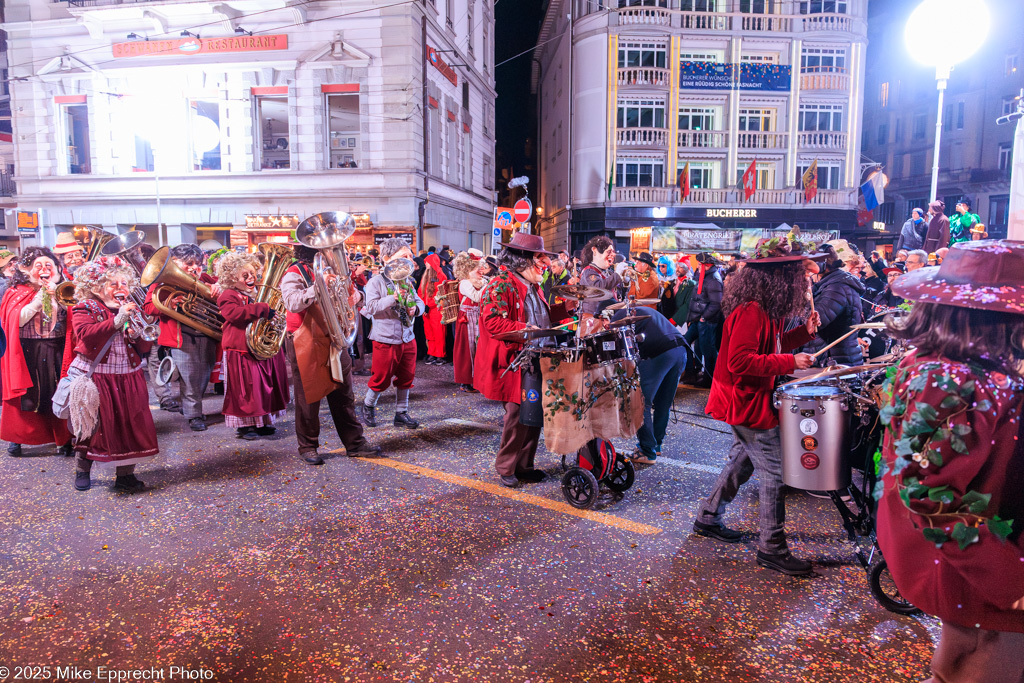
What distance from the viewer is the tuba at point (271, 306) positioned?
21.2 ft

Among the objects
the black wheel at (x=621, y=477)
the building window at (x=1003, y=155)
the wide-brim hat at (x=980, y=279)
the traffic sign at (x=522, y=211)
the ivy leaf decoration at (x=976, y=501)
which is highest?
the building window at (x=1003, y=155)

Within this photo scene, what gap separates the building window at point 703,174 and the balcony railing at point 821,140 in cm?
386

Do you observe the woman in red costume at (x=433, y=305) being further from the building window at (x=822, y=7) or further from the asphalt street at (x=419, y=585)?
the building window at (x=822, y=7)

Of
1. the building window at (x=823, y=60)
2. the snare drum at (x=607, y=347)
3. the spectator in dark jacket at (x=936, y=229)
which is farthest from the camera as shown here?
the building window at (x=823, y=60)

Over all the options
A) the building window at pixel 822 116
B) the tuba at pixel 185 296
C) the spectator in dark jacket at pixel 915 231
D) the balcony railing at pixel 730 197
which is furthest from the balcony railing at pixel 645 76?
the tuba at pixel 185 296

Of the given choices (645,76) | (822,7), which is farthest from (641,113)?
(822,7)

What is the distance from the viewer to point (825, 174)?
95.2 ft

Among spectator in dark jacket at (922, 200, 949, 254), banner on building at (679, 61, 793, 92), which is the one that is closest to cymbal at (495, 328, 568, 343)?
spectator in dark jacket at (922, 200, 949, 254)

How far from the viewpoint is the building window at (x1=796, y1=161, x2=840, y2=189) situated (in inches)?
1138

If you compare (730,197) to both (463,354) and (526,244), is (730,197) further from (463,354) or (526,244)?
(526,244)

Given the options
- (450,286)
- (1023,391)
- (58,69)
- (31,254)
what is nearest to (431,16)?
(58,69)

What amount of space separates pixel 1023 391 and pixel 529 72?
50.4 meters

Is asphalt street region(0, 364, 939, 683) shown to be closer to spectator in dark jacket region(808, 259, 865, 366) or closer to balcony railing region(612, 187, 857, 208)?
spectator in dark jacket region(808, 259, 865, 366)

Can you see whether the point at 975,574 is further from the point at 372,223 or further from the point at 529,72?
the point at 529,72
